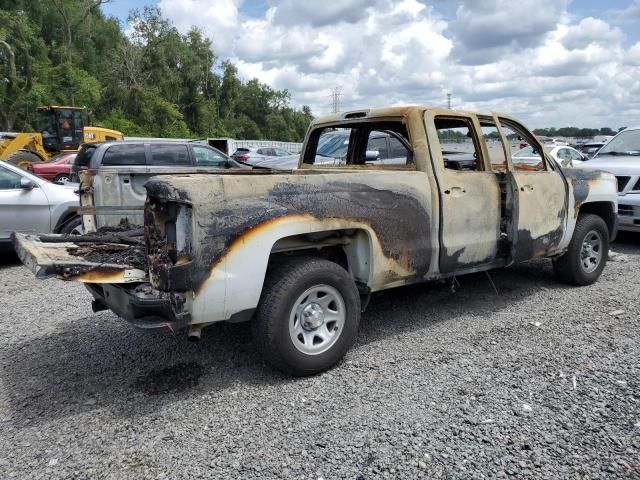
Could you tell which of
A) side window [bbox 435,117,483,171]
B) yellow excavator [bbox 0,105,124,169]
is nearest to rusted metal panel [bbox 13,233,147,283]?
side window [bbox 435,117,483,171]

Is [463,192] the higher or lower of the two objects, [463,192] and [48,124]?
the lower

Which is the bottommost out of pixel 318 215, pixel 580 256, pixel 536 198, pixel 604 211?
pixel 580 256

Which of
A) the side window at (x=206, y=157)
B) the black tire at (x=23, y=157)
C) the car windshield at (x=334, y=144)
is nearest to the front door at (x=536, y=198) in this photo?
the car windshield at (x=334, y=144)

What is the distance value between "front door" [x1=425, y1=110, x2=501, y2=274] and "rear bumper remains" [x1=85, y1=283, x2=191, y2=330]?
88.4 inches

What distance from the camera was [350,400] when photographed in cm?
354

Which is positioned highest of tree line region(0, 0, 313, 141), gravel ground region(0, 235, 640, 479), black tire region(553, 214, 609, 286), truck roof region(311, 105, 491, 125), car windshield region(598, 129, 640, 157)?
tree line region(0, 0, 313, 141)

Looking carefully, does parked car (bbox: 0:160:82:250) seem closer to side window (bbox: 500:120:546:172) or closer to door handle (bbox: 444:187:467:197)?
door handle (bbox: 444:187:467:197)

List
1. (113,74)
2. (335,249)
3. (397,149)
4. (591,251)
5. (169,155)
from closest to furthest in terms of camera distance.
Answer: (335,249), (397,149), (591,251), (169,155), (113,74)

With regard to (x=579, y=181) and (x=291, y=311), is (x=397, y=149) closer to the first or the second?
(x=291, y=311)

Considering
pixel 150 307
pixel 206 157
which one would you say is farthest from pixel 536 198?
pixel 206 157

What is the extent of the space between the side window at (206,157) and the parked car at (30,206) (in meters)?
3.98

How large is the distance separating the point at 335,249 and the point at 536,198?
2.24 meters

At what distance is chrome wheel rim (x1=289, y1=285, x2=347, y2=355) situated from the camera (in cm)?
377

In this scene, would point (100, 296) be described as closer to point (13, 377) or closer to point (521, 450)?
point (13, 377)
